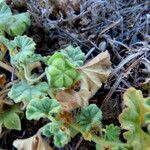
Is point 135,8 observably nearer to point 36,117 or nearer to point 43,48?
point 43,48

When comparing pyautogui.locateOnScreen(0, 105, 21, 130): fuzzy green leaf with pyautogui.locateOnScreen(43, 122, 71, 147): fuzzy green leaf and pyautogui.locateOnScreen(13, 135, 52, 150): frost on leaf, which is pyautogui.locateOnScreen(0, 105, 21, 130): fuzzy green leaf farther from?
pyautogui.locateOnScreen(43, 122, 71, 147): fuzzy green leaf

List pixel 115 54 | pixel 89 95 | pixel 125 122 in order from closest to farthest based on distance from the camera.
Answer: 1. pixel 125 122
2. pixel 89 95
3. pixel 115 54

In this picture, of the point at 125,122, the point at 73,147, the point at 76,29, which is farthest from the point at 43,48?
the point at 125,122

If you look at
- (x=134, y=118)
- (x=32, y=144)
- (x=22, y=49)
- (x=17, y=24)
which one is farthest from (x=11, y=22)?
(x=134, y=118)

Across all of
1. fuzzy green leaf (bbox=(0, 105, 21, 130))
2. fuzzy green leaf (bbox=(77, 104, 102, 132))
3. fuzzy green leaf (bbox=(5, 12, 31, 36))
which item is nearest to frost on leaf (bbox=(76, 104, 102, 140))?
fuzzy green leaf (bbox=(77, 104, 102, 132))

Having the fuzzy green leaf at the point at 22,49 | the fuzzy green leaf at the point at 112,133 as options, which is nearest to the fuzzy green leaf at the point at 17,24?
the fuzzy green leaf at the point at 22,49
